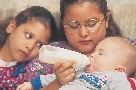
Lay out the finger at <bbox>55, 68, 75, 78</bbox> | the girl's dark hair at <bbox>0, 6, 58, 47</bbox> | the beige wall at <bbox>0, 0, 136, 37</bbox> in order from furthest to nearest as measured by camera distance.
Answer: the beige wall at <bbox>0, 0, 136, 37</bbox>
the girl's dark hair at <bbox>0, 6, 58, 47</bbox>
the finger at <bbox>55, 68, 75, 78</bbox>

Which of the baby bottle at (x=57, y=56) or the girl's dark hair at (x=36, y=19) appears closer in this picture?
the baby bottle at (x=57, y=56)

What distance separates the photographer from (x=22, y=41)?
198cm

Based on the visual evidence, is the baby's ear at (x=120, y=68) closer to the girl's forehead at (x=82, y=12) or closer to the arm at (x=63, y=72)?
the arm at (x=63, y=72)

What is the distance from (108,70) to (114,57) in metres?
0.08

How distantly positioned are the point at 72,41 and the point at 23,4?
27.6 inches

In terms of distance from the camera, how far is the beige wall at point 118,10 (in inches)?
93.9

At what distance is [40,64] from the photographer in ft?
6.64

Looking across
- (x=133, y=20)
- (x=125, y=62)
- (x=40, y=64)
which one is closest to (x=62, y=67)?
Result: (x=125, y=62)

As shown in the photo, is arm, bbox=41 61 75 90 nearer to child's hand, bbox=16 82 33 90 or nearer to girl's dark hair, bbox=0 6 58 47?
child's hand, bbox=16 82 33 90

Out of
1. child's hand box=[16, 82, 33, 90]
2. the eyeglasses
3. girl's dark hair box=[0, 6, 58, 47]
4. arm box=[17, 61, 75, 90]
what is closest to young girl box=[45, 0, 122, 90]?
the eyeglasses

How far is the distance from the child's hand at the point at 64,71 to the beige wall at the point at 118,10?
806mm

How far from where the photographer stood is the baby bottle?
58.2 inches

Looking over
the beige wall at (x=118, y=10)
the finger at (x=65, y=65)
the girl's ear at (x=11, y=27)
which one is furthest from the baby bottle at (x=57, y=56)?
the beige wall at (x=118, y=10)

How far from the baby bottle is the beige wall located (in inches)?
32.8
